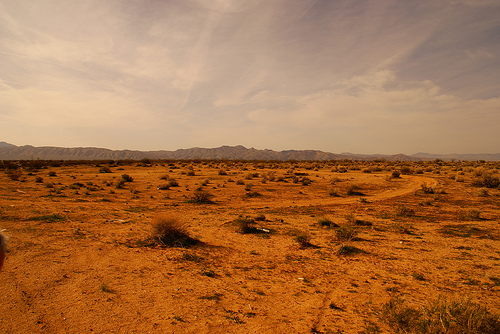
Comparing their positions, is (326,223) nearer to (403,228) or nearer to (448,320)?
(403,228)

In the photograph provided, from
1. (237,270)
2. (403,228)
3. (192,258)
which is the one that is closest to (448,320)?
(237,270)

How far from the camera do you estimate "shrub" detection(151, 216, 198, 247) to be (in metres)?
8.23

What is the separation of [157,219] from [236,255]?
10.5 ft

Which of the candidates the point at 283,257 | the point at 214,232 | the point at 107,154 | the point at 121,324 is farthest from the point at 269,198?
the point at 107,154

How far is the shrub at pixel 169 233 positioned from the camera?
8.23 metres

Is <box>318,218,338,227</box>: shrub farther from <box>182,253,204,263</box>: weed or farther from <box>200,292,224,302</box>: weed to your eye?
<box>200,292,224,302</box>: weed

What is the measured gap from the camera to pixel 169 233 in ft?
27.7

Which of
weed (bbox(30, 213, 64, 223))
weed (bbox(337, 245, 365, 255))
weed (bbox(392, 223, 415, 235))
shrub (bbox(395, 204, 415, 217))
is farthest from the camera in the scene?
shrub (bbox(395, 204, 415, 217))

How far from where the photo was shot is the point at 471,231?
9.74m

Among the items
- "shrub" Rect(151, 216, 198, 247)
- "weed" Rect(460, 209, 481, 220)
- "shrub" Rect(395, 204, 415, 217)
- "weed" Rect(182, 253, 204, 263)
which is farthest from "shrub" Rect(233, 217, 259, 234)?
"weed" Rect(460, 209, 481, 220)

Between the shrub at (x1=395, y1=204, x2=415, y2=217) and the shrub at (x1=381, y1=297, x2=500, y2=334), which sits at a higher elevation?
the shrub at (x1=381, y1=297, x2=500, y2=334)

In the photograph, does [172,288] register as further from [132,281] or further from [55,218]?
[55,218]

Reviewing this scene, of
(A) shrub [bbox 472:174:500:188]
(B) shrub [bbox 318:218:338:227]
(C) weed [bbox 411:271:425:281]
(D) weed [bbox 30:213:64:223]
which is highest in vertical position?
(A) shrub [bbox 472:174:500:188]

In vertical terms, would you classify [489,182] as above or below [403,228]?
above
